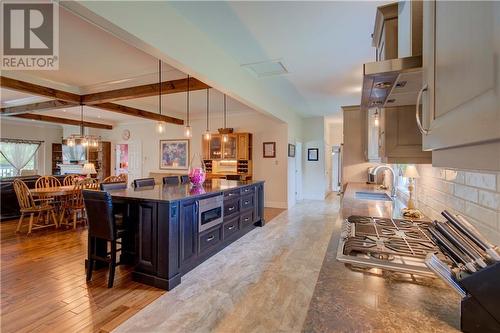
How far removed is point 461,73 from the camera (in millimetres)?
493

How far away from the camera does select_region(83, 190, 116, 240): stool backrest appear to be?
8.20 feet

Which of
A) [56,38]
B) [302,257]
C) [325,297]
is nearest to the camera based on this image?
[325,297]

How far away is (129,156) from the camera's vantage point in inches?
361

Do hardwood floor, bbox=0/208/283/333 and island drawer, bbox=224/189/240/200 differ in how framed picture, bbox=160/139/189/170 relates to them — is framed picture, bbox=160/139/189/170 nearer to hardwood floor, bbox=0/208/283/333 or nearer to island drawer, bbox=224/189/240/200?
island drawer, bbox=224/189/240/200

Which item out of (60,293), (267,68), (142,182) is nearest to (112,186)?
(142,182)

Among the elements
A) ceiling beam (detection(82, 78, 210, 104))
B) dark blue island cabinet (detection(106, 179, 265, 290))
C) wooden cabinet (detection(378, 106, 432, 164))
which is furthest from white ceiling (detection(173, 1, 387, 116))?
dark blue island cabinet (detection(106, 179, 265, 290))

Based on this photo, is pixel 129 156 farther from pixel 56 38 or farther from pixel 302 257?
pixel 302 257

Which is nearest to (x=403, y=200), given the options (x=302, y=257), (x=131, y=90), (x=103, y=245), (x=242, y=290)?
(x=302, y=257)

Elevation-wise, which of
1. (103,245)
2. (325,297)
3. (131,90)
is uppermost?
(131,90)

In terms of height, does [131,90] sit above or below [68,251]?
above

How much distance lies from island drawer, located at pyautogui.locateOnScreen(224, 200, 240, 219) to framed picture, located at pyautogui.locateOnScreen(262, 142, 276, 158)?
10.4ft

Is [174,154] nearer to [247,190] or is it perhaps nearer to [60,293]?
[247,190]

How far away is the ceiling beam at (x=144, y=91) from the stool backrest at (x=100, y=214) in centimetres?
232

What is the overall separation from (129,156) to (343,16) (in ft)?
28.3
